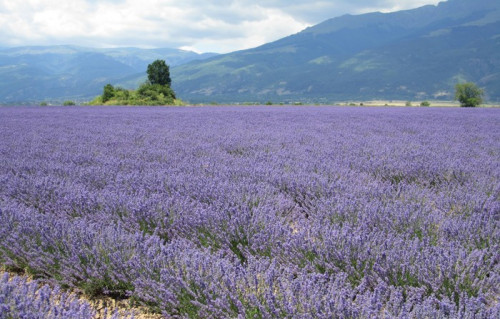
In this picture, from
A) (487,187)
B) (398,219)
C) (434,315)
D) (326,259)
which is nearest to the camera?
(434,315)

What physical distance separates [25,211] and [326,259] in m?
Result: 1.93

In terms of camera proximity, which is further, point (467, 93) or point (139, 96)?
point (467, 93)

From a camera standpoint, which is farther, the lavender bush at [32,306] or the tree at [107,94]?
the tree at [107,94]

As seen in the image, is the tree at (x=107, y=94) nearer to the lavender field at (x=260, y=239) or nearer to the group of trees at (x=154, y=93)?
the group of trees at (x=154, y=93)

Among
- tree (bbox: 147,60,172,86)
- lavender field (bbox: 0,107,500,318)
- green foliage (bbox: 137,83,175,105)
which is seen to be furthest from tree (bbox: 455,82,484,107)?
lavender field (bbox: 0,107,500,318)

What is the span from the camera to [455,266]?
1.55 meters

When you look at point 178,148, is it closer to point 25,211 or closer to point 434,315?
point 25,211

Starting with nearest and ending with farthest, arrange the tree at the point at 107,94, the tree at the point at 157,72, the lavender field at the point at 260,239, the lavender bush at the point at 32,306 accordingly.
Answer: the lavender bush at the point at 32,306, the lavender field at the point at 260,239, the tree at the point at 107,94, the tree at the point at 157,72

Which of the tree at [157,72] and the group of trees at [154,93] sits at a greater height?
the tree at [157,72]

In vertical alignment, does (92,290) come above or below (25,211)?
below

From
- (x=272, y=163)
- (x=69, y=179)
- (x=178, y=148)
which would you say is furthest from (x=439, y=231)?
(x=178, y=148)

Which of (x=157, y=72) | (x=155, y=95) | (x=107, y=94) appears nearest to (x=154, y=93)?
(x=155, y=95)

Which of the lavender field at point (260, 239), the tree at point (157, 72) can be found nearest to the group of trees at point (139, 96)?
the tree at point (157, 72)

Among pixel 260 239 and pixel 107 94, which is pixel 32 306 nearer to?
pixel 260 239
